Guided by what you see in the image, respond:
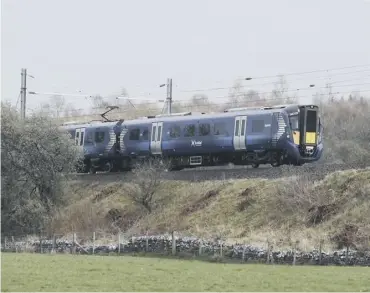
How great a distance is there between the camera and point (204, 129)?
128 feet

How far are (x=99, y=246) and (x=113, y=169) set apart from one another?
1359 centimetres

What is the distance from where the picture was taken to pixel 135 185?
1604 inches

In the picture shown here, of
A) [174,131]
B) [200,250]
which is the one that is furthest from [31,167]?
[200,250]

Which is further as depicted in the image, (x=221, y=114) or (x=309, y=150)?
(x=221, y=114)

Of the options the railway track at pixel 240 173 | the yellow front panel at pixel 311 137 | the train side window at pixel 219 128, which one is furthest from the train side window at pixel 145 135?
the yellow front panel at pixel 311 137

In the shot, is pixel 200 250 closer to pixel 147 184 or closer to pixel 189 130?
pixel 147 184

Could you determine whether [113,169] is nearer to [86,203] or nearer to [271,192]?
[86,203]

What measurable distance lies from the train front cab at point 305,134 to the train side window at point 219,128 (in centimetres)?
363

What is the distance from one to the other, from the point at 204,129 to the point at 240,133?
2.49 m

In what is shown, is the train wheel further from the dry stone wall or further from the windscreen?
the windscreen

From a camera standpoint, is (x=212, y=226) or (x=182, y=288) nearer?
(x=182, y=288)

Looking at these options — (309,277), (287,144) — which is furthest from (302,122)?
(309,277)

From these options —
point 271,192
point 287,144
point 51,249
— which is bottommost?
point 51,249

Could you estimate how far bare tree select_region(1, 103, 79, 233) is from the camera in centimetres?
3634
